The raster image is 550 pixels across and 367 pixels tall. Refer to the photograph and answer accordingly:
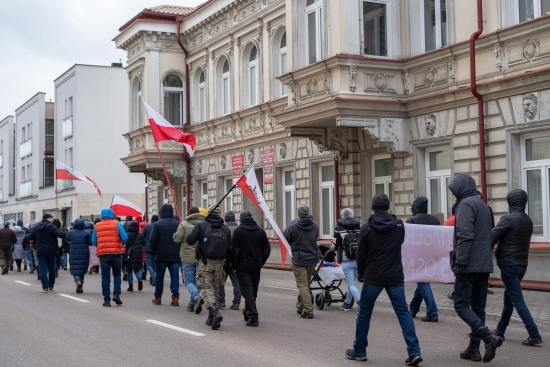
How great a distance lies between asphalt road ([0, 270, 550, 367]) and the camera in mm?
9953

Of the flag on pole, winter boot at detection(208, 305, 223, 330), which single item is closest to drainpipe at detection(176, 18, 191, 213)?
the flag on pole

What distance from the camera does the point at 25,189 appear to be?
233 ft

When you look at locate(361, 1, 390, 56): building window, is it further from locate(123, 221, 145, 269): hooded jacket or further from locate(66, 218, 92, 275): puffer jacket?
locate(66, 218, 92, 275): puffer jacket

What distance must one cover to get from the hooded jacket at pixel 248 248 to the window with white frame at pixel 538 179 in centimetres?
663

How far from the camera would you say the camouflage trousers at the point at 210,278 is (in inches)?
528

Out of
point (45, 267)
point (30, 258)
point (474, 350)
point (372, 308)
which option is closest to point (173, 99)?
point (30, 258)

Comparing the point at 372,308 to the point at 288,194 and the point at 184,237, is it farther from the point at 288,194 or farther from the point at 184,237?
the point at 288,194

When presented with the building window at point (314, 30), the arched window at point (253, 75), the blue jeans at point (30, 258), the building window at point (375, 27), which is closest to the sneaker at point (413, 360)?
the building window at point (375, 27)

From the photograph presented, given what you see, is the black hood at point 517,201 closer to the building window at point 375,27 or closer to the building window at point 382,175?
the building window at point 375,27

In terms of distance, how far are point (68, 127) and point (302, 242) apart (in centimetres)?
4500

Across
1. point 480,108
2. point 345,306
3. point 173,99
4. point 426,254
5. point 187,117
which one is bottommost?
point 345,306

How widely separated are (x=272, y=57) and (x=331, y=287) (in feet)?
42.3

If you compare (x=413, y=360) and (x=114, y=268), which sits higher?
(x=114, y=268)

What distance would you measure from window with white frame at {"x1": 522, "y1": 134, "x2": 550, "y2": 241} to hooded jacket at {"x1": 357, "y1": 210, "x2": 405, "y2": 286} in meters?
8.55
